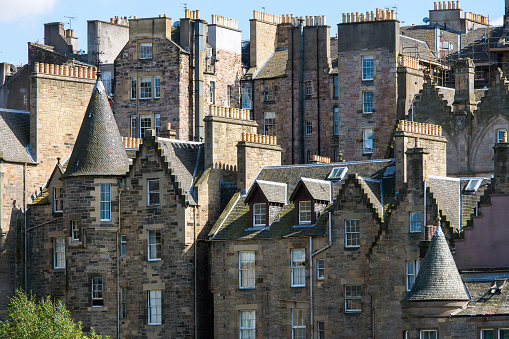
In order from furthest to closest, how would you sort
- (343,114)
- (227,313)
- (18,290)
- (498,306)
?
(343,114)
(18,290)
(227,313)
(498,306)

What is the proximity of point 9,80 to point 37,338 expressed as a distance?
35.7 m

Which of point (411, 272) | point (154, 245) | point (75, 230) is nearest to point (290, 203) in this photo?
point (154, 245)

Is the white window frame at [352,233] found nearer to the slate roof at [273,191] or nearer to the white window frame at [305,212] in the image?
the white window frame at [305,212]

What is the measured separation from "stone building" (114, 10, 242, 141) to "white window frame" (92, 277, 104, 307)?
65.7 feet

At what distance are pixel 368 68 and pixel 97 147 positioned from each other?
856 inches

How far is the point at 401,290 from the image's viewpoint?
67250 mm

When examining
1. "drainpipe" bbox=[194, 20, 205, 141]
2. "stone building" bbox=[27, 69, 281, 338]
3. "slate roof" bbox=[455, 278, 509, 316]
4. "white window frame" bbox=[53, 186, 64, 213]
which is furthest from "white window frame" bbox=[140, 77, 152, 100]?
"slate roof" bbox=[455, 278, 509, 316]

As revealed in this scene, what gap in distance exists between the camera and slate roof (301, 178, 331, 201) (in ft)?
232

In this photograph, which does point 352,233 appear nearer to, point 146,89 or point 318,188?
point 318,188

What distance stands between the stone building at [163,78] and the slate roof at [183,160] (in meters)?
16.9

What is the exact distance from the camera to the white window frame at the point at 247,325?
71438 mm

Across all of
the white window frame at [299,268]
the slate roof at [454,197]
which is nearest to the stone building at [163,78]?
the white window frame at [299,268]

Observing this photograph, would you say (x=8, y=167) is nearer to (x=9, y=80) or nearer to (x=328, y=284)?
(x=328, y=284)

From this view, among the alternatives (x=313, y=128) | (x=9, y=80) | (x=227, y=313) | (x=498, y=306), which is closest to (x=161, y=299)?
(x=227, y=313)
